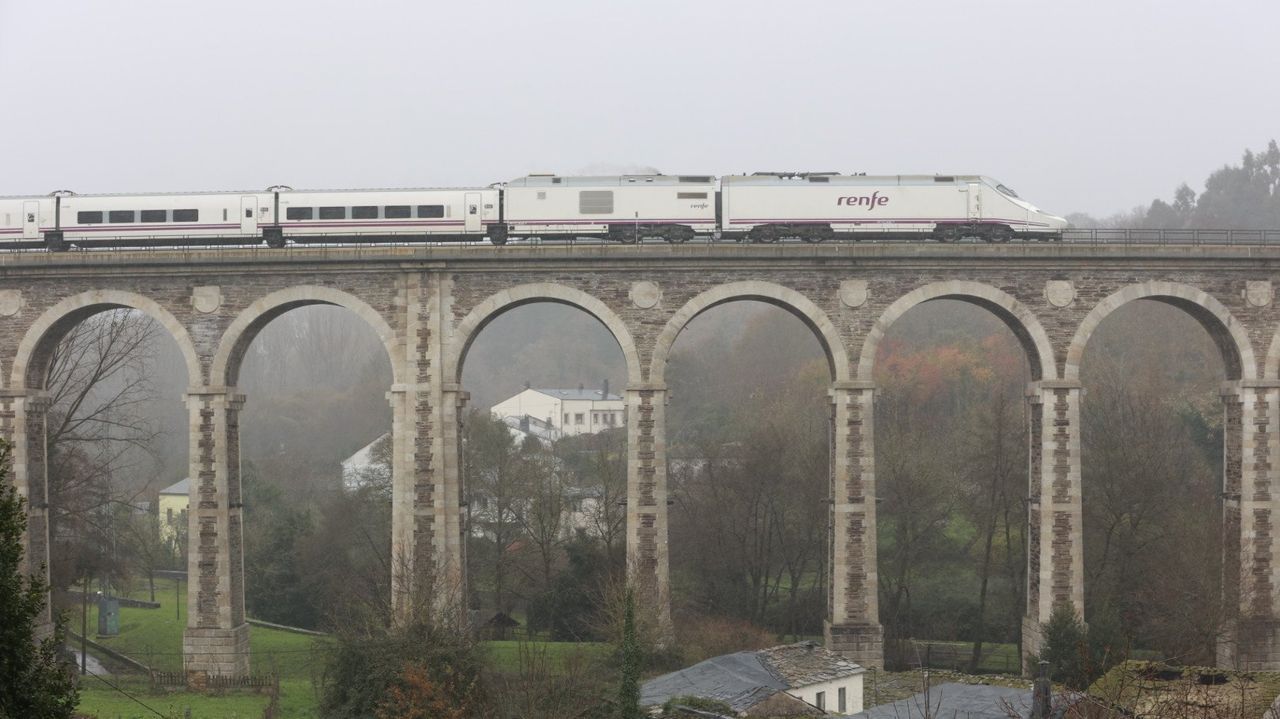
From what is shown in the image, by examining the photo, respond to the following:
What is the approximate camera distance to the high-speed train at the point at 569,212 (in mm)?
36781

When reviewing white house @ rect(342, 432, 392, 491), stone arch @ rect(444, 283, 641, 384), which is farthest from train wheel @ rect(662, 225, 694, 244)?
white house @ rect(342, 432, 392, 491)

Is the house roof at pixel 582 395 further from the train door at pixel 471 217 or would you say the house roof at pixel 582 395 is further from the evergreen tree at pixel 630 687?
the evergreen tree at pixel 630 687

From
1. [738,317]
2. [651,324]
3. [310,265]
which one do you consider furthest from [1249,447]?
[738,317]

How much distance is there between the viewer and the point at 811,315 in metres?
34.8

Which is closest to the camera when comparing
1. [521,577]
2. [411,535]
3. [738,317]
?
[411,535]

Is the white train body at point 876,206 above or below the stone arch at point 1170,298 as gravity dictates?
above

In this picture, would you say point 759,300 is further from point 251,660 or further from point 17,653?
point 17,653

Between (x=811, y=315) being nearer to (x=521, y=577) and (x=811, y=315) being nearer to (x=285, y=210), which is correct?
(x=285, y=210)

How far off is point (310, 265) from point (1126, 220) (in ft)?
328

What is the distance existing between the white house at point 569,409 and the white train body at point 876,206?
A: 46593 millimetres

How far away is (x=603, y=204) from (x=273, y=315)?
1020 centimetres

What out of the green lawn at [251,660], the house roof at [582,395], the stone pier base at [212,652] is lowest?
the green lawn at [251,660]

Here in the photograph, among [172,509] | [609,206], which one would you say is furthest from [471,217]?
[172,509]

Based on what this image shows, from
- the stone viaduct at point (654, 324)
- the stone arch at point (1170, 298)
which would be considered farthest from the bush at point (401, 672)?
the stone arch at point (1170, 298)
